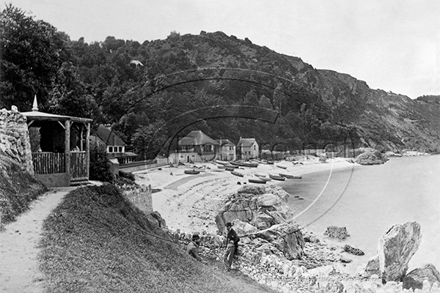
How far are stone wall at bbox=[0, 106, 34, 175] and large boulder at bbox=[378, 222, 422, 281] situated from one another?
8304mm

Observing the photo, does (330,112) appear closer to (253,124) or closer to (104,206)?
(253,124)

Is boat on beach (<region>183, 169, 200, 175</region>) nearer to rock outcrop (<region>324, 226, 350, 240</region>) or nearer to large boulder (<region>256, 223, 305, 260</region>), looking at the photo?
large boulder (<region>256, 223, 305, 260</region>)

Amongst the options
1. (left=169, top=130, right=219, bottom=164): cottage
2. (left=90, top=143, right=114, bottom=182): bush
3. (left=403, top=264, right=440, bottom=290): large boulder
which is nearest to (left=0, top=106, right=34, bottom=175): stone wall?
(left=90, top=143, right=114, bottom=182): bush

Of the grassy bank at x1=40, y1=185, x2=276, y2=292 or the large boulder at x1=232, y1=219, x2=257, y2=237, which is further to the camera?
the large boulder at x1=232, y1=219, x2=257, y2=237

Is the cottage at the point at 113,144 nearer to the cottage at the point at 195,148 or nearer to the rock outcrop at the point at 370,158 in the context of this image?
the cottage at the point at 195,148

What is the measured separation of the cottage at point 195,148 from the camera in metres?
9.58

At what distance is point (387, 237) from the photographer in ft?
25.8

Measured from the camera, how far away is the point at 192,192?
12.1 meters

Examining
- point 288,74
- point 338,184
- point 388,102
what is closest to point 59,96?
point 288,74

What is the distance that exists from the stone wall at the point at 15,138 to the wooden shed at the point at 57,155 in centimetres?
23

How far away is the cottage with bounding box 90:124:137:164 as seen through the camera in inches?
390

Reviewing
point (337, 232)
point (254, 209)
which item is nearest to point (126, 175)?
point (254, 209)

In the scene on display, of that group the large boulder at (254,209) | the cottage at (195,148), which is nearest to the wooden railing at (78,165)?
the cottage at (195,148)

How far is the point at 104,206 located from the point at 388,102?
23.7 meters
